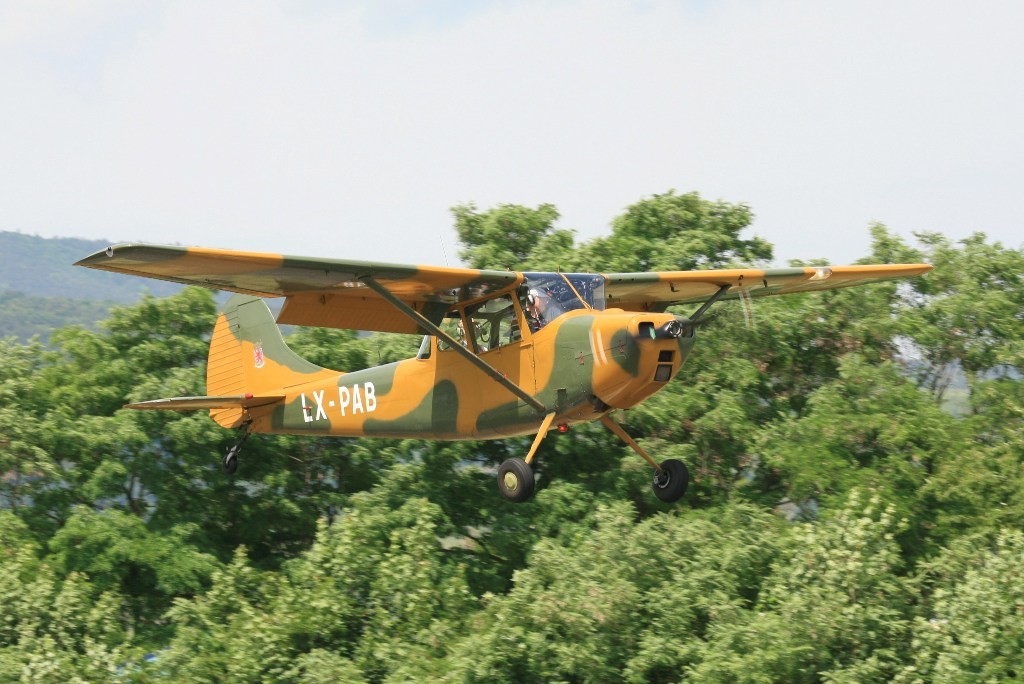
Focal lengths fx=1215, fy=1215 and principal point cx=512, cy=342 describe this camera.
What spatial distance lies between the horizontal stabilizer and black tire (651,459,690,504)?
17.7 feet

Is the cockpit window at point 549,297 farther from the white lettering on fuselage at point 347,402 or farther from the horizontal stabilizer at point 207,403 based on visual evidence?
the horizontal stabilizer at point 207,403

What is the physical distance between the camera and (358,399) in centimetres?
1539

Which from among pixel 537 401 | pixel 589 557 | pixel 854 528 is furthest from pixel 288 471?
pixel 537 401

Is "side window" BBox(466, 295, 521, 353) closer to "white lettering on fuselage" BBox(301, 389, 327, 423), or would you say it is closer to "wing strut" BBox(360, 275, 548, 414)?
"wing strut" BBox(360, 275, 548, 414)

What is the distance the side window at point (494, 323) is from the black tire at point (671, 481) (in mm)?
2573

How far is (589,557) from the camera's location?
63.1ft

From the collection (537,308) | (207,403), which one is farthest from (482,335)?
(207,403)

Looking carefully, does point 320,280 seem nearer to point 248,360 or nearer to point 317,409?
point 317,409

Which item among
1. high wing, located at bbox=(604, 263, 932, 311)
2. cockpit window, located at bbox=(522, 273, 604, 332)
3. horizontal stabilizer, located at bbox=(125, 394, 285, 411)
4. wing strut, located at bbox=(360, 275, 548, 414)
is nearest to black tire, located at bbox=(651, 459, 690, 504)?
high wing, located at bbox=(604, 263, 932, 311)

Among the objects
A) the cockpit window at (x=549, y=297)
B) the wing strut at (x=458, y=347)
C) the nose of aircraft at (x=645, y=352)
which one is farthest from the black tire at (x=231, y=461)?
the nose of aircraft at (x=645, y=352)

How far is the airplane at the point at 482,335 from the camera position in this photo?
39.6ft

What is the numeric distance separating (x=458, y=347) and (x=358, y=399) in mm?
2696

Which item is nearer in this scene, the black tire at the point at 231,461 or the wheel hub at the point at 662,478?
the wheel hub at the point at 662,478

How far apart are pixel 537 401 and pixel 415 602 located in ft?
27.0
